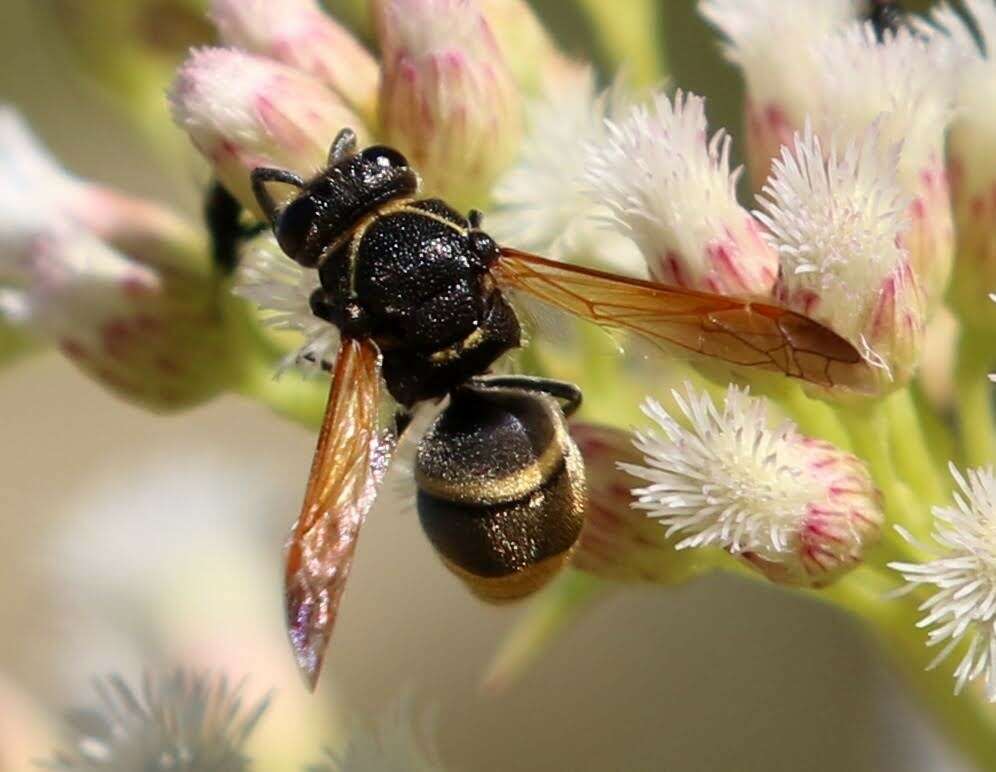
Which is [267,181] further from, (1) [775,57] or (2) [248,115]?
(1) [775,57]

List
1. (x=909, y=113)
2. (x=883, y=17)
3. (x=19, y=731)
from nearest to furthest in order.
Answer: (x=909, y=113) < (x=883, y=17) < (x=19, y=731)

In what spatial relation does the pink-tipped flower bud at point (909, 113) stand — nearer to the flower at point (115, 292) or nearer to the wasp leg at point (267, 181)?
the wasp leg at point (267, 181)

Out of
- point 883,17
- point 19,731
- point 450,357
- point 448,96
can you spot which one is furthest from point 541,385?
point 19,731

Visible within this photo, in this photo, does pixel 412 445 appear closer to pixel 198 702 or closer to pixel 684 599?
pixel 198 702

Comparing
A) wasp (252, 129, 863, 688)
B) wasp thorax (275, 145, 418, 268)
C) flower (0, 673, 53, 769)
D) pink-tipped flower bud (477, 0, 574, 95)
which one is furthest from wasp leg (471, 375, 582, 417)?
flower (0, 673, 53, 769)

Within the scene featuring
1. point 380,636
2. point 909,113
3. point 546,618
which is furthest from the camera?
point 380,636

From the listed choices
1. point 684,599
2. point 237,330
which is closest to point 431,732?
point 237,330

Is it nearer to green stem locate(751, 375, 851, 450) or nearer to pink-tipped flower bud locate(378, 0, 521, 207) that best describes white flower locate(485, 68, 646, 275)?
pink-tipped flower bud locate(378, 0, 521, 207)
